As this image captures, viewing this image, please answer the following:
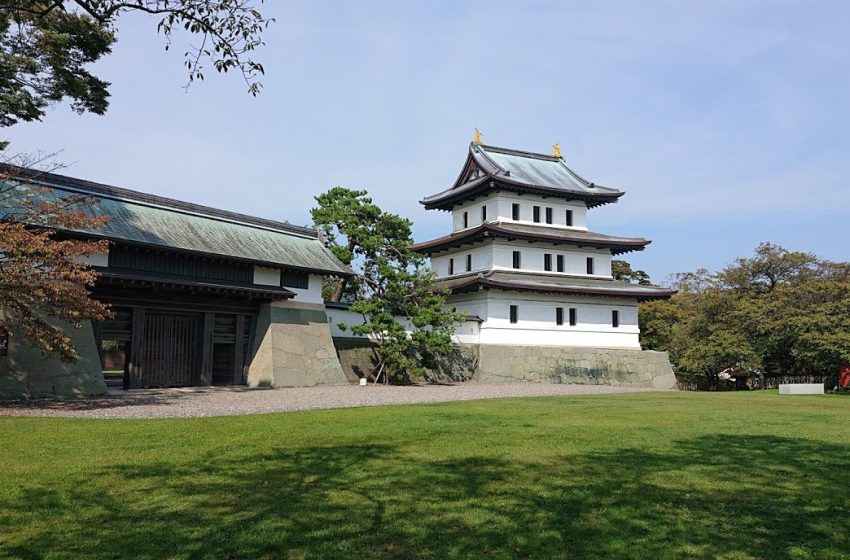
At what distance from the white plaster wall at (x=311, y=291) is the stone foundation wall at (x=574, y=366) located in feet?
34.5

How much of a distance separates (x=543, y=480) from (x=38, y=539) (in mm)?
4869

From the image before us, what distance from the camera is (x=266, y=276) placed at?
2419 centimetres

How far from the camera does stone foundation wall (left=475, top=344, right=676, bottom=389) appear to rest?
33.2 metres

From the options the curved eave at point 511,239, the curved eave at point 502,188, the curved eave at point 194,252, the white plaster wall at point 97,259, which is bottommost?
the white plaster wall at point 97,259

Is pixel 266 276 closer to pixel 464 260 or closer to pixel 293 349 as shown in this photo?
pixel 293 349

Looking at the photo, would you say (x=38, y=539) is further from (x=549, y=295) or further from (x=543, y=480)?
(x=549, y=295)

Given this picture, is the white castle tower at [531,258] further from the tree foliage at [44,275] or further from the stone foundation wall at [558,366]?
the tree foliage at [44,275]

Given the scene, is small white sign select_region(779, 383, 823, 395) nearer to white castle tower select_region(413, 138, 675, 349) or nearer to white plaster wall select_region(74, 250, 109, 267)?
white castle tower select_region(413, 138, 675, 349)

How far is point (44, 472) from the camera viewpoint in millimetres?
7105

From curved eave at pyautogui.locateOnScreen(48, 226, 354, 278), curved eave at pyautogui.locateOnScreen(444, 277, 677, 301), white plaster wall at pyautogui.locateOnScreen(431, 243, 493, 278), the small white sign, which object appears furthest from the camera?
white plaster wall at pyautogui.locateOnScreen(431, 243, 493, 278)

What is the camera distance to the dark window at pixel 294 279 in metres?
24.9

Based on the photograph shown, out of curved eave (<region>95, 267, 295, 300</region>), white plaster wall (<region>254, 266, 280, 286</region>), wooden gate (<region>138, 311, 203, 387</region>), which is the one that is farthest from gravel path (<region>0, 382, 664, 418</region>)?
white plaster wall (<region>254, 266, 280, 286</region>)

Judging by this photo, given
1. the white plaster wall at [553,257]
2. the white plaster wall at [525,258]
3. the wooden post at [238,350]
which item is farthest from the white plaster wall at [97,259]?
the white plaster wall at [553,257]

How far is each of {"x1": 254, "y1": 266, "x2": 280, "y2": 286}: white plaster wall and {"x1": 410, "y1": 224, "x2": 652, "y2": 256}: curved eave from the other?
43.8 feet
